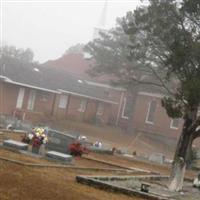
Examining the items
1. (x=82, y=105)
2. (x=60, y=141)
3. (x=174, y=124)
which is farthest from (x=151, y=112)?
(x=60, y=141)

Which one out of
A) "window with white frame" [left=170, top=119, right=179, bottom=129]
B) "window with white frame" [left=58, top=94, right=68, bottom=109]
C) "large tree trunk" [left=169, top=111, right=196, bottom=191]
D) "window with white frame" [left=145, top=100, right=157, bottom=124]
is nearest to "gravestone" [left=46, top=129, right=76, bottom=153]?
"large tree trunk" [left=169, top=111, right=196, bottom=191]

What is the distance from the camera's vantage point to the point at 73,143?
1003 inches

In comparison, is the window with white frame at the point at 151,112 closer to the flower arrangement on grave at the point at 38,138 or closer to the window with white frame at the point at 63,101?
the window with white frame at the point at 63,101

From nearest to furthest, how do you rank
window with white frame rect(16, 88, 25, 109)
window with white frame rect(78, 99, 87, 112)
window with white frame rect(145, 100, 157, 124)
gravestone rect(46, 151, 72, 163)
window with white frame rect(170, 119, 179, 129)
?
gravestone rect(46, 151, 72, 163) < window with white frame rect(16, 88, 25, 109) < window with white frame rect(78, 99, 87, 112) < window with white frame rect(170, 119, 179, 129) < window with white frame rect(145, 100, 157, 124)

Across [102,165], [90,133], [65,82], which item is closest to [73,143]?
[102,165]

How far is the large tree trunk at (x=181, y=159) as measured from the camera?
1931 cm

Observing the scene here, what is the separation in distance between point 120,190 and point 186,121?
4973 mm

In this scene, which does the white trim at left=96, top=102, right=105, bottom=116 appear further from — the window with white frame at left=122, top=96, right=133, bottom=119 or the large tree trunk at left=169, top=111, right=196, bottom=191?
the large tree trunk at left=169, top=111, right=196, bottom=191

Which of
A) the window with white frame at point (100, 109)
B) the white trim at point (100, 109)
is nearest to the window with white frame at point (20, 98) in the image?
the white trim at point (100, 109)

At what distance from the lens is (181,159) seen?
19.4 m

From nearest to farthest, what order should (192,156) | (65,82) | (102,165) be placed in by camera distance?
(102,165) < (192,156) < (65,82)

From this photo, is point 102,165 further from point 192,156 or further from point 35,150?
point 192,156

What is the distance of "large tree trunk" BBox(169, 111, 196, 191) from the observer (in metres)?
19.3

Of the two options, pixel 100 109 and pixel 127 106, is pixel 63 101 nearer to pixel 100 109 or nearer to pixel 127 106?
A: pixel 100 109
